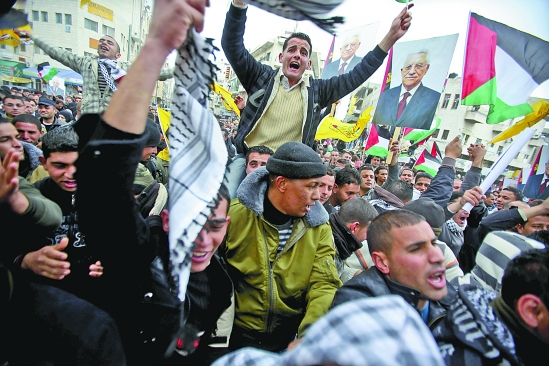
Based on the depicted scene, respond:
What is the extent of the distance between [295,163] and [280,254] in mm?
679

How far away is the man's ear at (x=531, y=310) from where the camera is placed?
4.11 ft

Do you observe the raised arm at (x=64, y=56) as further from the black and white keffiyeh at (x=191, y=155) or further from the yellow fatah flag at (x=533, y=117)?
the yellow fatah flag at (x=533, y=117)

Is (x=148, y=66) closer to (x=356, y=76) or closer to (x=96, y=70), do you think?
(x=356, y=76)

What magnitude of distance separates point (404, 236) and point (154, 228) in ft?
4.96

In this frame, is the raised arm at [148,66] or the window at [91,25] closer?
the raised arm at [148,66]

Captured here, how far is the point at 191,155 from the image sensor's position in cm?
98

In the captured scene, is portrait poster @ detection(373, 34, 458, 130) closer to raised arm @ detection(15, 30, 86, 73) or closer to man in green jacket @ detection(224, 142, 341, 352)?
man in green jacket @ detection(224, 142, 341, 352)

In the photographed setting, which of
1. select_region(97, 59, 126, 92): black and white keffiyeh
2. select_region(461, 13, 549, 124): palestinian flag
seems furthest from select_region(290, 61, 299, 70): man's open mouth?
select_region(461, 13, 549, 124): palestinian flag

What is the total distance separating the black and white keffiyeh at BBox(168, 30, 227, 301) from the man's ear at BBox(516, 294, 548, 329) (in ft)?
4.79

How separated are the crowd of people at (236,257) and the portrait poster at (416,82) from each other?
2934mm

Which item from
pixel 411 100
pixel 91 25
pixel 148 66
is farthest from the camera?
pixel 91 25

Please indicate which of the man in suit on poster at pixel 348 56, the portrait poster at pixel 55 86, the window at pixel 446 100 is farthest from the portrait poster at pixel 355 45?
the window at pixel 446 100

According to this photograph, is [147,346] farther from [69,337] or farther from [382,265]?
[382,265]

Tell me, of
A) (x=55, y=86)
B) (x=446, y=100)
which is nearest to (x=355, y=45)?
(x=55, y=86)
